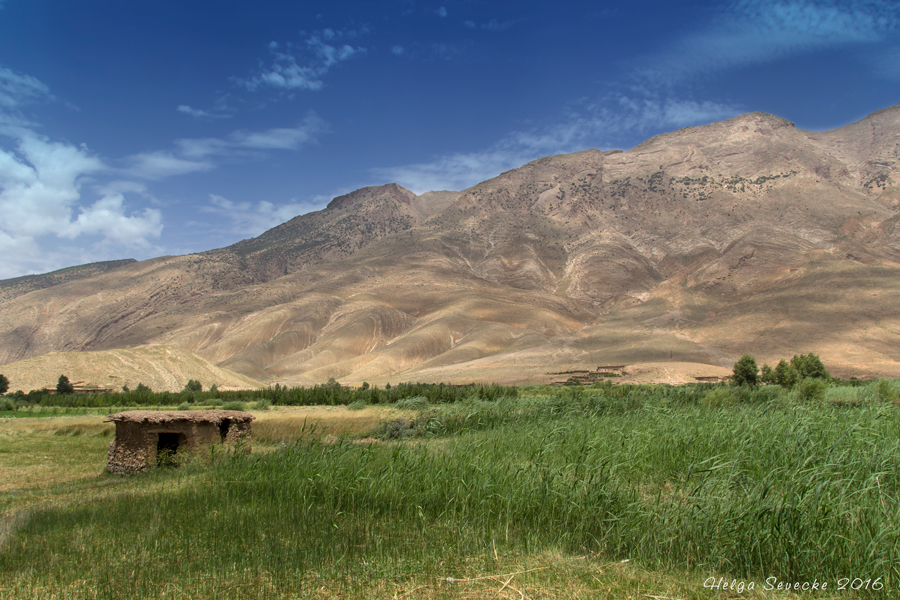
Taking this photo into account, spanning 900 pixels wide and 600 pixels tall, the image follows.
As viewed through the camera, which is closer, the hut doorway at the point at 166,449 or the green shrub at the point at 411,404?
the hut doorway at the point at 166,449

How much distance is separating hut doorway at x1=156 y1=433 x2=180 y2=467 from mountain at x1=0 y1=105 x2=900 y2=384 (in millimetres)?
57999

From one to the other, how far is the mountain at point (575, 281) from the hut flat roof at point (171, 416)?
58703 millimetres

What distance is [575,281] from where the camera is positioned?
432 ft

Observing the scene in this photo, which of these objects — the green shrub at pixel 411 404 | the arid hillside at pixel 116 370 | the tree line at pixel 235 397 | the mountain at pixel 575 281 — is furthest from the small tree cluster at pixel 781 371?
the arid hillside at pixel 116 370

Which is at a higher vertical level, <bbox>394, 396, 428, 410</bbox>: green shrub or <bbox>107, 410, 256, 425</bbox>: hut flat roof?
<bbox>107, 410, 256, 425</bbox>: hut flat roof

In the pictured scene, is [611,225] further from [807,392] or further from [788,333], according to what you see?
[807,392]

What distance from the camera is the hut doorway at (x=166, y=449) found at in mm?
15964

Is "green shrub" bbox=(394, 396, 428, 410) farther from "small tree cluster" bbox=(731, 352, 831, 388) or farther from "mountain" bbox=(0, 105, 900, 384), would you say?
"mountain" bbox=(0, 105, 900, 384)

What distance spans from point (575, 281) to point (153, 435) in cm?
12189

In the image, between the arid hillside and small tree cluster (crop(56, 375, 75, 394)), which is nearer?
small tree cluster (crop(56, 375, 75, 394))

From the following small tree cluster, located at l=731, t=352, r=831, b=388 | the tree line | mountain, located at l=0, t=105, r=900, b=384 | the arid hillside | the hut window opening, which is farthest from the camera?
mountain, located at l=0, t=105, r=900, b=384

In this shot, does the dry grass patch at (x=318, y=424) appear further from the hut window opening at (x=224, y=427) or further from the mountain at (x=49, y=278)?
the mountain at (x=49, y=278)

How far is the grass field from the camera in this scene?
5637mm

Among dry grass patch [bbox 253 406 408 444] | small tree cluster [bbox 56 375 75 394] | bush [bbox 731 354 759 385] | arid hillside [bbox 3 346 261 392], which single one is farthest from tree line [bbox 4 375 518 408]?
bush [bbox 731 354 759 385]
